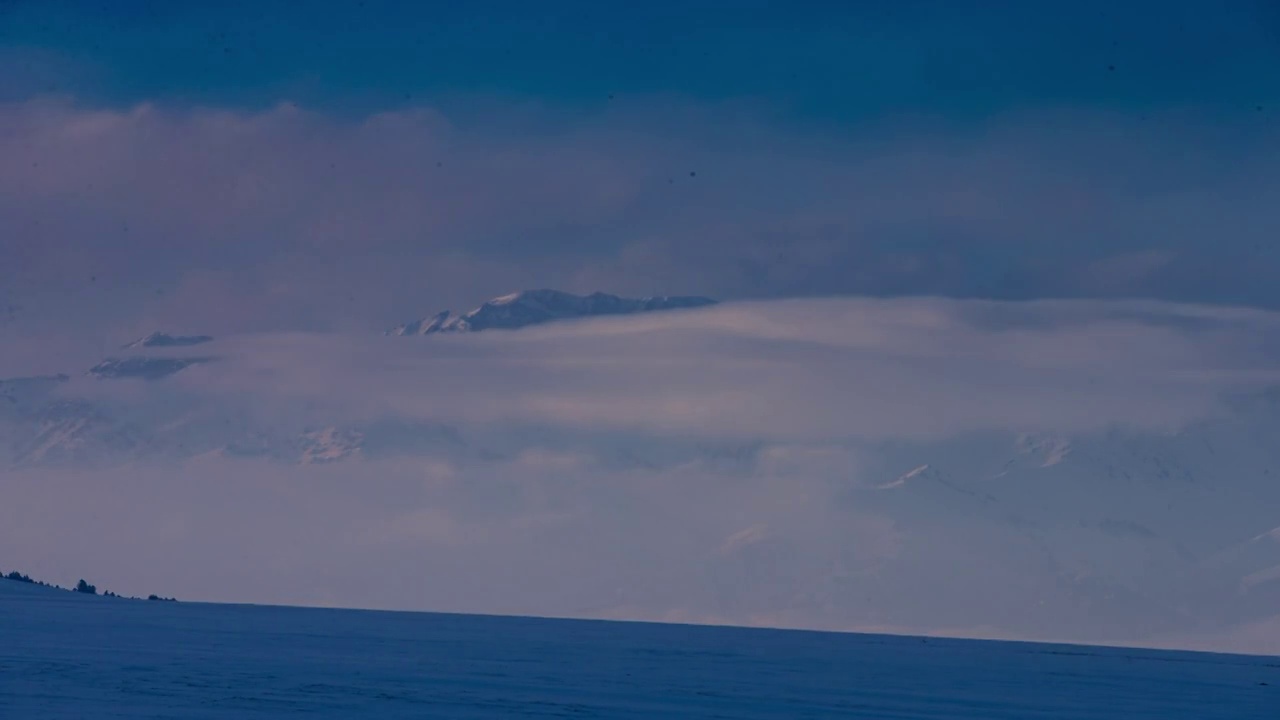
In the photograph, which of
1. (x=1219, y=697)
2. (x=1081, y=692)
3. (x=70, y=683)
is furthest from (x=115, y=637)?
(x=1219, y=697)

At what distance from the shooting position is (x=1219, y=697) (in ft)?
348

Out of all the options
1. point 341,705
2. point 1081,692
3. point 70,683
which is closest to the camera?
point 341,705

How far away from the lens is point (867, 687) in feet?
310

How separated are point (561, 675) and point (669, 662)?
32.1m

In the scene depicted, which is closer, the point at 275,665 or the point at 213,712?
the point at 213,712

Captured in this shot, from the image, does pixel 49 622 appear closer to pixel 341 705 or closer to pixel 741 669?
pixel 741 669

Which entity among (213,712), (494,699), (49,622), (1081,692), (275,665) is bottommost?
(213,712)

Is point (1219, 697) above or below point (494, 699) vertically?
above

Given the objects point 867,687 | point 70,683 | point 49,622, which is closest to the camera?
point 70,683

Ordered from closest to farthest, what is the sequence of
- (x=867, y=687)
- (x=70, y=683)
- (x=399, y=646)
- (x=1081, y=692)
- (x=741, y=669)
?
(x=70, y=683) → (x=867, y=687) → (x=1081, y=692) → (x=741, y=669) → (x=399, y=646)

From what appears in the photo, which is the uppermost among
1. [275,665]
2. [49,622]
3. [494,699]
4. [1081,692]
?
[49,622]

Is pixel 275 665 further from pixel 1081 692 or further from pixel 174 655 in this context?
pixel 1081 692

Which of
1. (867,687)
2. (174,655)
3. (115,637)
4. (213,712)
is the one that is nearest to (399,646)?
(115,637)

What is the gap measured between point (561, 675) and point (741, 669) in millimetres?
24171
